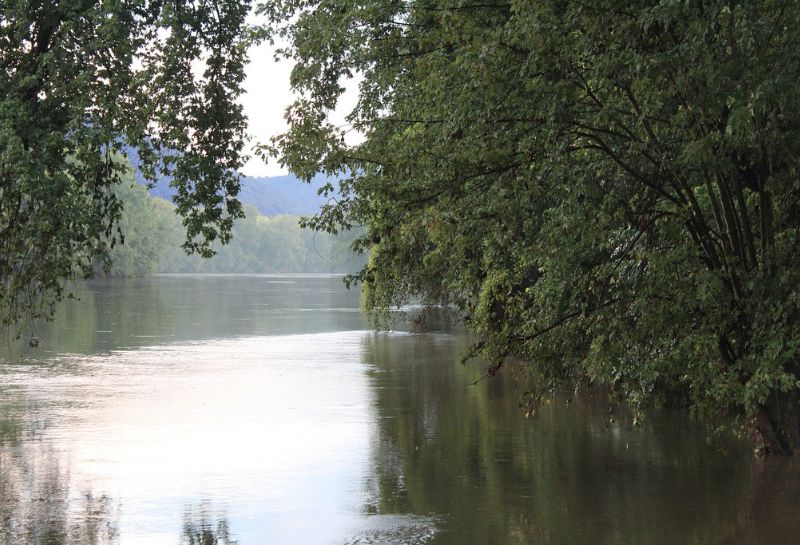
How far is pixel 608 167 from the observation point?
513 inches

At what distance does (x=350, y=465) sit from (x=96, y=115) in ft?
19.8

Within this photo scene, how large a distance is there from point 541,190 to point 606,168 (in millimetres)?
1558

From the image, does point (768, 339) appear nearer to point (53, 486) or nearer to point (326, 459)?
point (326, 459)

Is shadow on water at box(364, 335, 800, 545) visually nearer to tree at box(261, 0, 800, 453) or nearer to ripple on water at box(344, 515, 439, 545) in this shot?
ripple on water at box(344, 515, 439, 545)

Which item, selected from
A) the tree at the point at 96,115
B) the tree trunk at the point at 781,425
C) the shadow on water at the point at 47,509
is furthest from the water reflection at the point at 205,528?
the tree trunk at the point at 781,425

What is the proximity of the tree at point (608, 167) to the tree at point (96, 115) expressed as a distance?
1186 millimetres

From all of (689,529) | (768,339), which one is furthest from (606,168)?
(689,529)

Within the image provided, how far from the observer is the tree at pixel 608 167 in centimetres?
1057

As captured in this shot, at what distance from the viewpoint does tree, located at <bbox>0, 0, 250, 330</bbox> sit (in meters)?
13.8

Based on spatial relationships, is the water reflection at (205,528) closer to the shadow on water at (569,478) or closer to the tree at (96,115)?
the shadow on water at (569,478)

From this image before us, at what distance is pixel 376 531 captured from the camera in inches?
458

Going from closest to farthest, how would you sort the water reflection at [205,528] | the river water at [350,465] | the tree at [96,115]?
the water reflection at [205,528], the river water at [350,465], the tree at [96,115]

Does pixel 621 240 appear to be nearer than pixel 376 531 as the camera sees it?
No

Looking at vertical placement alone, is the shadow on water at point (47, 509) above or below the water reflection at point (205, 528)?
above
